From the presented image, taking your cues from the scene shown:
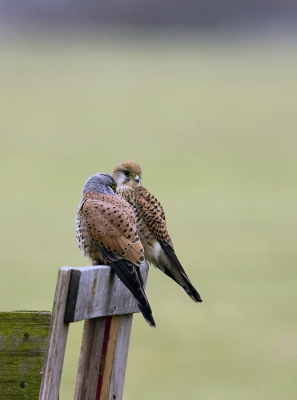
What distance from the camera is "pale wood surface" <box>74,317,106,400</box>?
1.66 m

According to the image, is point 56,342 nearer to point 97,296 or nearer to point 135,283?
point 97,296

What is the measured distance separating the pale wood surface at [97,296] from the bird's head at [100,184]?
34.2 inches

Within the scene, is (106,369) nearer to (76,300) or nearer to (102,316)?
(102,316)

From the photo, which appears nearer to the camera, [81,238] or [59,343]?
[59,343]

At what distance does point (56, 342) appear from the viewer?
1.41 m

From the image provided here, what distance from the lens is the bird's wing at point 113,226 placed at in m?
2.27

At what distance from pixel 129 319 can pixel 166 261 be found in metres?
1.55

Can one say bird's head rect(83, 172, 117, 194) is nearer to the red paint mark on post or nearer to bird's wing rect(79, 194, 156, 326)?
bird's wing rect(79, 194, 156, 326)

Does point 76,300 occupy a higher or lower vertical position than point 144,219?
lower

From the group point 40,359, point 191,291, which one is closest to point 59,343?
point 40,359

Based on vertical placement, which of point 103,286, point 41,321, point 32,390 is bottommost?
point 32,390

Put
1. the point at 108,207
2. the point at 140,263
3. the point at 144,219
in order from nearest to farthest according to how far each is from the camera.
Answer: the point at 140,263
the point at 108,207
the point at 144,219

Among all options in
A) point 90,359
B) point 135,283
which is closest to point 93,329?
point 90,359

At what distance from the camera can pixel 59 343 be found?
1.42 m
